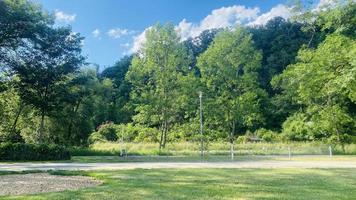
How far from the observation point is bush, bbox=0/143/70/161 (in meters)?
29.9

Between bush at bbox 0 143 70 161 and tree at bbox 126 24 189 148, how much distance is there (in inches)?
464

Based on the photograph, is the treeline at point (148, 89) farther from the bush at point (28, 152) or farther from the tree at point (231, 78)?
the bush at point (28, 152)

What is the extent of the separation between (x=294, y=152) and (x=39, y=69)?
23.1 m

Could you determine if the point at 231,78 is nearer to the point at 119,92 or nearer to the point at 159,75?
the point at 159,75

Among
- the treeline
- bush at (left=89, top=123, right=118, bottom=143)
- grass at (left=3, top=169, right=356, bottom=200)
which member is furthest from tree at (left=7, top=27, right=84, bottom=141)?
grass at (left=3, top=169, right=356, bottom=200)

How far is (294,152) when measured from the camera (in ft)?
126

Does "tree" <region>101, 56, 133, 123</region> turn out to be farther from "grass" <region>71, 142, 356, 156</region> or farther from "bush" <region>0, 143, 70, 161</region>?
"bush" <region>0, 143, 70, 161</region>

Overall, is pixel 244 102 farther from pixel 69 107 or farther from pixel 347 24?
pixel 347 24

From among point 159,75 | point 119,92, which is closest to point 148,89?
point 159,75

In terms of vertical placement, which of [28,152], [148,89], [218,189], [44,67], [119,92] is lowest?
[218,189]

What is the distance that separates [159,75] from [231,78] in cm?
749

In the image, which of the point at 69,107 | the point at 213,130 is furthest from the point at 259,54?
the point at 69,107

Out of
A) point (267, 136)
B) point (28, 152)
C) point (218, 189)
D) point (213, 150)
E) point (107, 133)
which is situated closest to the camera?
point (218, 189)

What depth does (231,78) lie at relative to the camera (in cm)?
4300
